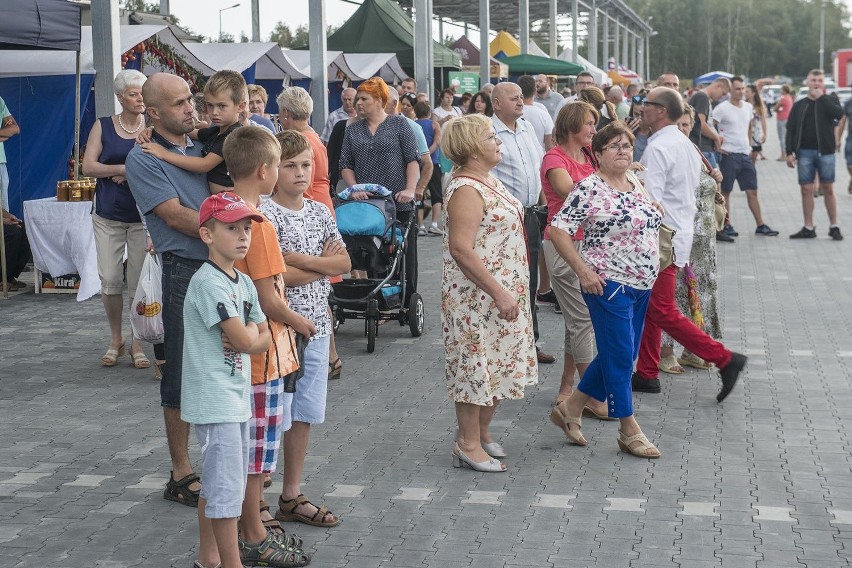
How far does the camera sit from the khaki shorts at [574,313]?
23.0ft

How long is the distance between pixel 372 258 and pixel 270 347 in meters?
4.48

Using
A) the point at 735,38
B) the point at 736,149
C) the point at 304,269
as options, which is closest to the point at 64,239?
the point at 304,269

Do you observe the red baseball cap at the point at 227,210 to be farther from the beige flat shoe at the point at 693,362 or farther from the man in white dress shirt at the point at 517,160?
the beige flat shoe at the point at 693,362

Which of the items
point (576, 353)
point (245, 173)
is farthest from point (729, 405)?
point (245, 173)

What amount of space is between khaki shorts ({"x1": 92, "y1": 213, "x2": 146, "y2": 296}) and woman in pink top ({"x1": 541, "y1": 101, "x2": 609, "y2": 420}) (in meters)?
2.76

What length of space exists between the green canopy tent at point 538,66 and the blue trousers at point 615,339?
26662 millimetres

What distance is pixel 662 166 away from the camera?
24.5 feet

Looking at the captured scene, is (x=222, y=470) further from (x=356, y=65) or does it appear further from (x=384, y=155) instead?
(x=356, y=65)

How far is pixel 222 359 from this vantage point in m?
4.25

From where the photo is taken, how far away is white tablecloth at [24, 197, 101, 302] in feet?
35.9

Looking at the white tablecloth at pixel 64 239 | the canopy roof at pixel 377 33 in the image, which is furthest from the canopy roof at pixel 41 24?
the canopy roof at pixel 377 33

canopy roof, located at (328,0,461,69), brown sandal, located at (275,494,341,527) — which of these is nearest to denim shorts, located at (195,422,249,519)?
brown sandal, located at (275,494,341,527)

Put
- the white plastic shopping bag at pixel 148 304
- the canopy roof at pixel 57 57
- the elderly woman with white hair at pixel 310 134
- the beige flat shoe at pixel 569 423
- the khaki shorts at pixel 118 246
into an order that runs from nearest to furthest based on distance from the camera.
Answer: the beige flat shoe at pixel 569 423
the white plastic shopping bag at pixel 148 304
the elderly woman with white hair at pixel 310 134
the khaki shorts at pixel 118 246
the canopy roof at pixel 57 57

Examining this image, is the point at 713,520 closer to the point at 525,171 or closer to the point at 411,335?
the point at 525,171
